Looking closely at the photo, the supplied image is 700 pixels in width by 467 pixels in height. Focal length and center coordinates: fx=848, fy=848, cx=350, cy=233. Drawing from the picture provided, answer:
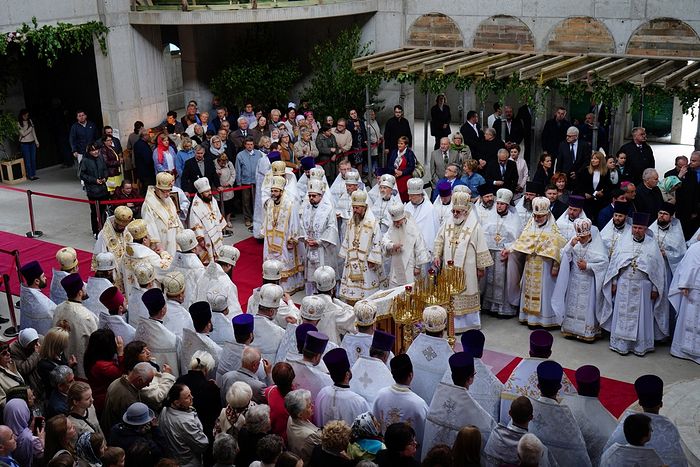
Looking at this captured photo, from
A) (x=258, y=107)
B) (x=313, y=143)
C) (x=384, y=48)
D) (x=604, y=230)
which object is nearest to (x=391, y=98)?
(x=384, y=48)

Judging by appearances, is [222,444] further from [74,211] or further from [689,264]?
[74,211]

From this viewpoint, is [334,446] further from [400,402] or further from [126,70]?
[126,70]

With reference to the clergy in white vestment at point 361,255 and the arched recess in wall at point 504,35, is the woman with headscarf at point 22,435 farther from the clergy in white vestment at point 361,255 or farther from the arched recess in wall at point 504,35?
the arched recess in wall at point 504,35

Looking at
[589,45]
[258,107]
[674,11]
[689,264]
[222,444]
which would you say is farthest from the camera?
[258,107]

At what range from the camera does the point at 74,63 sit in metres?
21.6

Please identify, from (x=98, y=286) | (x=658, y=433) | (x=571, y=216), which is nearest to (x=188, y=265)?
(x=98, y=286)

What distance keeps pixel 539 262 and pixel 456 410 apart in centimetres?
496

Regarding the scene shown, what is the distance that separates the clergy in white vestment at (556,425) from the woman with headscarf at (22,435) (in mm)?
4046

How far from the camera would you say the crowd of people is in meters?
6.58

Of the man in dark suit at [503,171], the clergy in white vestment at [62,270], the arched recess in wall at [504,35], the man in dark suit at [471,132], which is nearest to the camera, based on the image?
the clergy in white vestment at [62,270]

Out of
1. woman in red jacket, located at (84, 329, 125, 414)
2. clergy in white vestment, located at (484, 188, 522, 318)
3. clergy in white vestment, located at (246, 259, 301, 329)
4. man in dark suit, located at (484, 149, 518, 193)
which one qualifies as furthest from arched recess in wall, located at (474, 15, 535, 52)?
woman in red jacket, located at (84, 329, 125, 414)

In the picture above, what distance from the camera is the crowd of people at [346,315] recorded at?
6.58m

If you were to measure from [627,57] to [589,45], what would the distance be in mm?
1309

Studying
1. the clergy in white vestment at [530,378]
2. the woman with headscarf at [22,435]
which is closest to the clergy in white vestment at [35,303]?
the woman with headscarf at [22,435]
